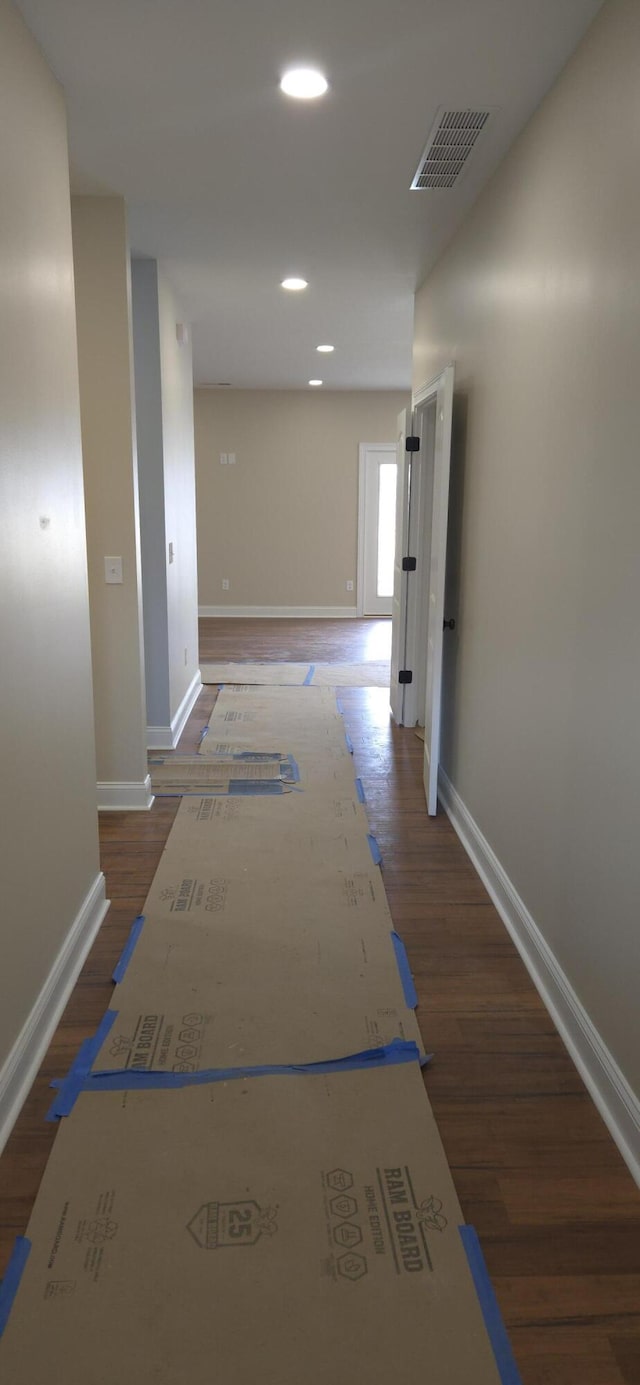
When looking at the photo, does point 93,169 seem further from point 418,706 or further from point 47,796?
point 418,706

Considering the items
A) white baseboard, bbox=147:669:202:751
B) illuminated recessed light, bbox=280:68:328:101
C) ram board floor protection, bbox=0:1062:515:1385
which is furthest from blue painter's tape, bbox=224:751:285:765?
illuminated recessed light, bbox=280:68:328:101

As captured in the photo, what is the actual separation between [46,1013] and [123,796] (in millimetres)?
1814

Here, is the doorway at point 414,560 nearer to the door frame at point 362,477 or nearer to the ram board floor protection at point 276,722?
the ram board floor protection at point 276,722

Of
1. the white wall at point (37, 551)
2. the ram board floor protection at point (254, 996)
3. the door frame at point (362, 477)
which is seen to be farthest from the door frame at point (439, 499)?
the door frame at point (362, 477)

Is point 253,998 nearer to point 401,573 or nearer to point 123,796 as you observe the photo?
point 123,796

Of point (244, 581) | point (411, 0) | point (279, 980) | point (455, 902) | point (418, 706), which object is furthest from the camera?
point (244, 581)

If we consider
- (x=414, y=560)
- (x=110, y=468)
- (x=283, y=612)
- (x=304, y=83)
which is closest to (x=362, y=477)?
(x=283, y=612)

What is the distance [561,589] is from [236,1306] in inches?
72.5

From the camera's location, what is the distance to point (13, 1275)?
63.5 inches

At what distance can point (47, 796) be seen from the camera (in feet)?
7.85

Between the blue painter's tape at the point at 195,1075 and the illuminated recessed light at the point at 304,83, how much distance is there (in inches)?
106

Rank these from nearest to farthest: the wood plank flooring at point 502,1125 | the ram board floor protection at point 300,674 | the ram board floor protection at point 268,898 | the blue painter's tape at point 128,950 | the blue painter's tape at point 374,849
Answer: the wood plank flooring at point 502,1125
the blue painter's tape at point 128,950
the ram board floor protection at point 268,898
the blue painter's tape at point 374,849
the ram board floor protection at point 300,674

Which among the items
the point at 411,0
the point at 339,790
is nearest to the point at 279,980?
the point at 339,790

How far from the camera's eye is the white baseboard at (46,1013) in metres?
2.03
